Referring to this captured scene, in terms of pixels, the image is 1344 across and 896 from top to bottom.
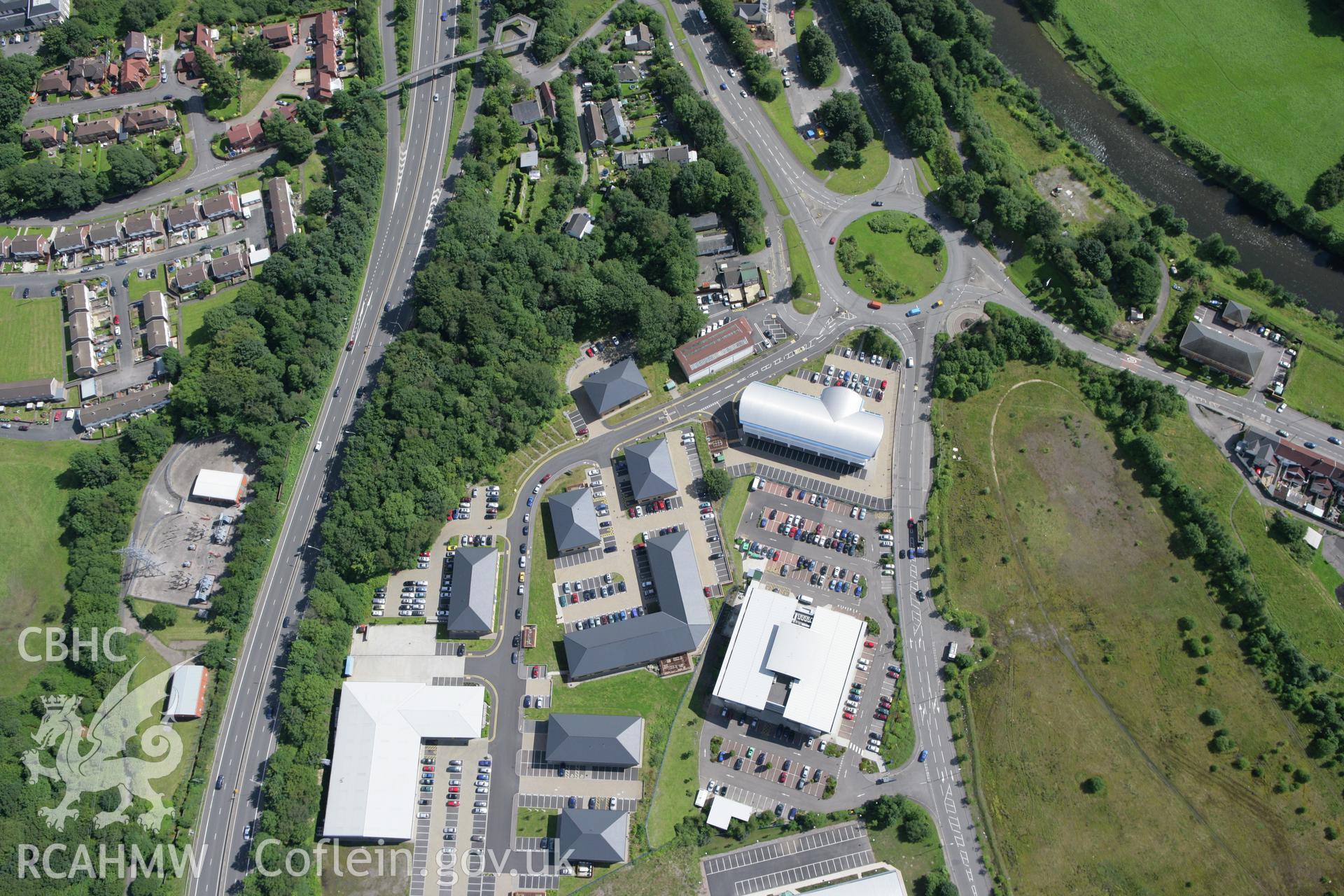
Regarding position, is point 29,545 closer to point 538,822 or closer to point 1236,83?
point 538,822

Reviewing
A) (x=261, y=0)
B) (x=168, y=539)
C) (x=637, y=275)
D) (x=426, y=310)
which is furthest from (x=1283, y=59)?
(x=168, y=539)

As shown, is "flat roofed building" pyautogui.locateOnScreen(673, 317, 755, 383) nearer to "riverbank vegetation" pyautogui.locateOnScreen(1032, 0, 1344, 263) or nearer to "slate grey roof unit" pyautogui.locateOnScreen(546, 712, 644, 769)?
"slate grey roof unit" pyautogui.locateOnScreen(546, 712, 644, 769)

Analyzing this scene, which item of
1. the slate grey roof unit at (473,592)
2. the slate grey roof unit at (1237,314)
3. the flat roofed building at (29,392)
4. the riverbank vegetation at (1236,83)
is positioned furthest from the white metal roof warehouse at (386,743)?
the riverbank vegetation at (1236,83)

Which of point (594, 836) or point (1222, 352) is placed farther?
point (1222, 352)

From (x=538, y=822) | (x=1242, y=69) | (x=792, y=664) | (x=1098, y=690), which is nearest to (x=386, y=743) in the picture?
(x=538, y=822)

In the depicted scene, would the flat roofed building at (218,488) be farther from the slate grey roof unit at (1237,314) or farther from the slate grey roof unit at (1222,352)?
the slate grey roof unit at (1237,314)
